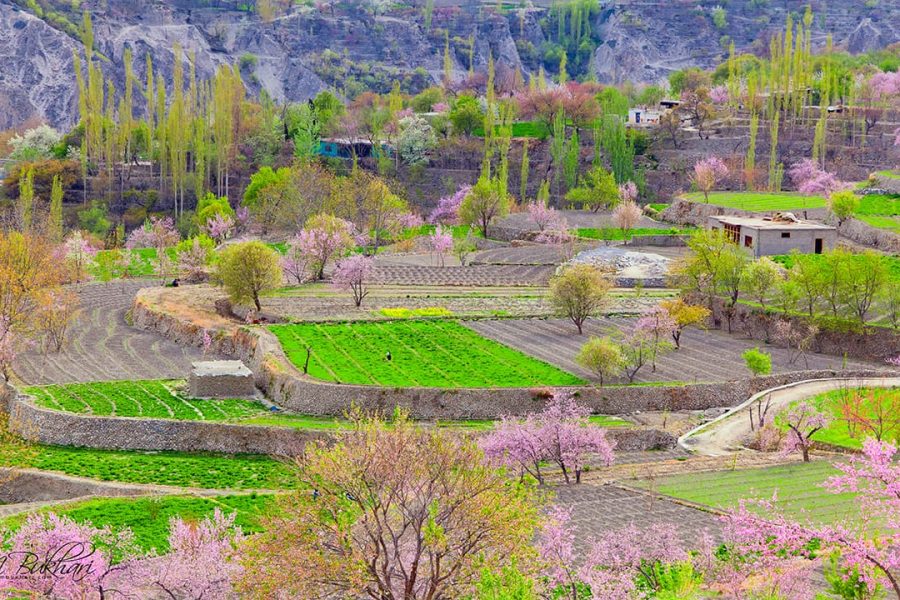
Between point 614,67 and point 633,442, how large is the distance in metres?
139

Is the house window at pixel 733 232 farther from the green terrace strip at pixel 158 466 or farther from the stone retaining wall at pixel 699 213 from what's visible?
the green terrace strip at pixel 158 466

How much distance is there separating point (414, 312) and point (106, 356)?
1383 cm

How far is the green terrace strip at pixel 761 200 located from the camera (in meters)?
93.0

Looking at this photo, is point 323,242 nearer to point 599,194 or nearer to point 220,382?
point 220,382

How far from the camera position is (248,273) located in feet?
223

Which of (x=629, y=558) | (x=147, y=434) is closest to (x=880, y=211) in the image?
(x=147, y=434)

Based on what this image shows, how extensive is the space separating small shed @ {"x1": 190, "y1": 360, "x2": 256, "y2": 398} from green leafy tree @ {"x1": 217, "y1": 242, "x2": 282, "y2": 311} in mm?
11650

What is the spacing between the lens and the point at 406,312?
67.3 metres

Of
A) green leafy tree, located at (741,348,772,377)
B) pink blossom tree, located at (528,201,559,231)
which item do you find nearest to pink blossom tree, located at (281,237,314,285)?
pink blossom tree, located at (528,201,559,231)

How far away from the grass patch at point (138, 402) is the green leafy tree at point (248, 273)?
37.5ft

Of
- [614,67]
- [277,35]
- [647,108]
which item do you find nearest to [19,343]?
[647,108]

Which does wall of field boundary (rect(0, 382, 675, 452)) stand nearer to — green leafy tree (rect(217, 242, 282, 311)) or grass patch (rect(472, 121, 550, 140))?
green leafy tree (rect(217, 242, 282, 311))

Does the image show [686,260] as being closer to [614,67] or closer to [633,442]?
[633,442]

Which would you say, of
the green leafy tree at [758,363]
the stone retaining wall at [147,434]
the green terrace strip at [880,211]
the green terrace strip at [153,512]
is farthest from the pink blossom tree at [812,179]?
the green terrace strip at [153,512]
